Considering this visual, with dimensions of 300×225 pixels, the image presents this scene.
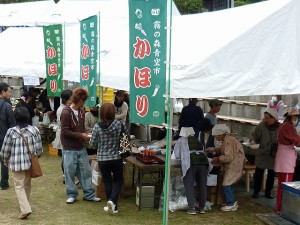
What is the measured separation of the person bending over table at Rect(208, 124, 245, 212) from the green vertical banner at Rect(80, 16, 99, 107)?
7.91 feet

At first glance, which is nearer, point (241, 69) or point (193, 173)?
point (241, 69)

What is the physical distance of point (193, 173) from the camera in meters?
7.16

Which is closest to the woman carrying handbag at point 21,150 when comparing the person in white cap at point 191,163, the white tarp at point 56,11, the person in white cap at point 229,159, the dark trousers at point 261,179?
the person in white cap at point 191,163

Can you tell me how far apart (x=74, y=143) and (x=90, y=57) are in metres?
1.90

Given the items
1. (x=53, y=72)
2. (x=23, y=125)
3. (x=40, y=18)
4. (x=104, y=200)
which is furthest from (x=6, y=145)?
(x=40, y=18)

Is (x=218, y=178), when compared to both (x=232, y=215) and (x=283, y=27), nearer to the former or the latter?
(x=232, y=215)

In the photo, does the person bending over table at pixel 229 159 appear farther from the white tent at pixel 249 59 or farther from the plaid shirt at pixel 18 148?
the plaid shirt at pixel 18 148

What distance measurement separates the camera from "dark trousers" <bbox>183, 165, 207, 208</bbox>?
7129 mm

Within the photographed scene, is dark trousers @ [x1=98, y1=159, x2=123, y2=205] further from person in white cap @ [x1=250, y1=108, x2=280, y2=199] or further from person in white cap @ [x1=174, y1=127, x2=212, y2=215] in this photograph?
person in white cap @ [x1=250, y1=108, x2=280, y2=199]

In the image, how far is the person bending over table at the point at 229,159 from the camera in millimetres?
7320

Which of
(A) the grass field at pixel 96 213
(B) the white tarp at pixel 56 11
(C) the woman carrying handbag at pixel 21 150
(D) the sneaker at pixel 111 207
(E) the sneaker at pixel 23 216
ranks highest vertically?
(B) the white tarp at pixel 56 11

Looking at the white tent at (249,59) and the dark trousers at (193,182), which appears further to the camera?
the dark trousers at (193,182)

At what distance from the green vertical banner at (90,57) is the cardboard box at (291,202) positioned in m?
3.72

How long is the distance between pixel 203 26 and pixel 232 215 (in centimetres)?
302
